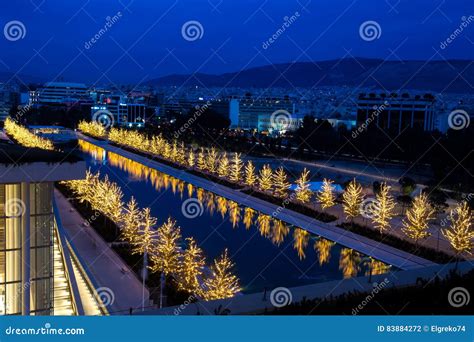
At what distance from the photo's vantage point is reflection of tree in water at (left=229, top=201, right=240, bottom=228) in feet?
26.1

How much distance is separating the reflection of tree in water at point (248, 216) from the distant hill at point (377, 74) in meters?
38.5

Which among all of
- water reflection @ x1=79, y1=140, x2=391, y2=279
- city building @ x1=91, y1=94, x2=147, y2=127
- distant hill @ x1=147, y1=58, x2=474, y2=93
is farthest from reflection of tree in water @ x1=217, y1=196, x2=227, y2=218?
distant hill @ x1=147, y1=58, x2=474, y2=93

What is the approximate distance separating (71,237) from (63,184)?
3596 mm

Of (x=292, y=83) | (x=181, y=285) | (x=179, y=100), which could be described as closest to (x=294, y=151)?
(x=181, y=285)

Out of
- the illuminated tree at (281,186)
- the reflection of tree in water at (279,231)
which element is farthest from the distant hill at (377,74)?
the reflection of tree in water at (279,231)

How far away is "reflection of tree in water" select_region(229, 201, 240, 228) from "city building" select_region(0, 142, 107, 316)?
5.03 meters

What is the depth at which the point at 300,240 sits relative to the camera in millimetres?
6957

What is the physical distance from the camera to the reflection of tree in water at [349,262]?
5718 millimetres

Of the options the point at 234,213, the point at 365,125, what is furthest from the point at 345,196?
the point at 365,125

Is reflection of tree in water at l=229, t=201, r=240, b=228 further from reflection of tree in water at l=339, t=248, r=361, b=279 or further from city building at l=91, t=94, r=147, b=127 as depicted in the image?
city building at l=91, t=94, r=147, b=127

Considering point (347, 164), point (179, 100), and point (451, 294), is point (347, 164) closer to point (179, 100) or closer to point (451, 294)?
point (451, 294)

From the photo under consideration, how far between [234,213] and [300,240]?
189 centimetres

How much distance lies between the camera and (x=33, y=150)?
2635 mm

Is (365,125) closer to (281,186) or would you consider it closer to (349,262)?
(281,186)
